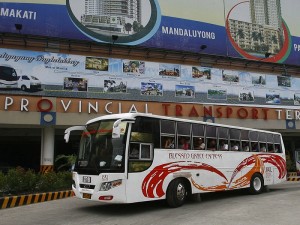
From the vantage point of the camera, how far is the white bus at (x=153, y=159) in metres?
9.92

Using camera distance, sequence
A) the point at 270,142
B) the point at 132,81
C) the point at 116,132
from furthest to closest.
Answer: the point at 132,81 → the point at 270,142 → the point at 116,132

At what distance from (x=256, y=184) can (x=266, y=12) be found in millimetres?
24925

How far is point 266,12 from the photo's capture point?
1409 inches

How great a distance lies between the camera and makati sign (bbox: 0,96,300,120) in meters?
22.1

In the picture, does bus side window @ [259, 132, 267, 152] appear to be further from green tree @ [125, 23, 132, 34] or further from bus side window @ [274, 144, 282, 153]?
green tree @ [125, 23, 132, 34]

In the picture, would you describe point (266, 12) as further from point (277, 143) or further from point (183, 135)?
point (183, 135)

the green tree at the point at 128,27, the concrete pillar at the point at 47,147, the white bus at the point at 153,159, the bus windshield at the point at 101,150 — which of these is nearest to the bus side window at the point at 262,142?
the white bus at the point at 153,159

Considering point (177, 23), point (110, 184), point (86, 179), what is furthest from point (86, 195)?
point (177, 23)

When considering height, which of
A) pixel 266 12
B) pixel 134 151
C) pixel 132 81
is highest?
pixel 266 12

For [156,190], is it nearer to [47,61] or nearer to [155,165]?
[155,165]

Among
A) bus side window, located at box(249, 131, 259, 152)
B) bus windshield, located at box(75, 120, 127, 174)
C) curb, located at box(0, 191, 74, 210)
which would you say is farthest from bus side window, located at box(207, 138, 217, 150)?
curb, located at box(0, 191, 74, 210)

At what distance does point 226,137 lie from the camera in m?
13.8

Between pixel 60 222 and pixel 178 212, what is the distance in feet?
10.9

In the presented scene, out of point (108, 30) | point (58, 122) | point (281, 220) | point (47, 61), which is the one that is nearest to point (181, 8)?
point (108, 30)
